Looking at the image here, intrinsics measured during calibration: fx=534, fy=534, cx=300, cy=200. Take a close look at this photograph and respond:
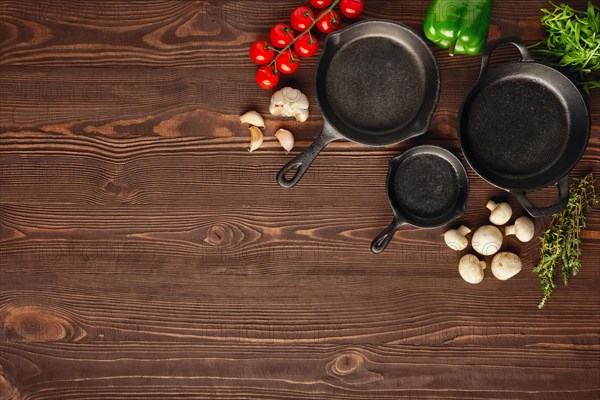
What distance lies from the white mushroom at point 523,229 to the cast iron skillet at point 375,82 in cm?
34

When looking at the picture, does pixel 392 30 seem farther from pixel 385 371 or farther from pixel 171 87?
pixel 385 371

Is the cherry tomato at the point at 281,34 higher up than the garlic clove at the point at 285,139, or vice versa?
the cherry tomato at the point at 281,34

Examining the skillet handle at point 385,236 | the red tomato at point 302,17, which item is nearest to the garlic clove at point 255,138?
the red tomato at point 302,17

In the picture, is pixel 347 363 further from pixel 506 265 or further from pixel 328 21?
pixel 328 21

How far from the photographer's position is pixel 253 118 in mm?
1269

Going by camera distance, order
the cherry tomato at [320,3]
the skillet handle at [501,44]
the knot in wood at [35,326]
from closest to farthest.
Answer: the skillet handle at [501,44] → the cherry tomato at [320,3] → the knot in wood at [35,326]

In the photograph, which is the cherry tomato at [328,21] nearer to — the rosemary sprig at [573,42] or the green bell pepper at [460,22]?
the green bell pepper at [460,22]

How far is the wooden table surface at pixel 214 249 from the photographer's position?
4.26 ft

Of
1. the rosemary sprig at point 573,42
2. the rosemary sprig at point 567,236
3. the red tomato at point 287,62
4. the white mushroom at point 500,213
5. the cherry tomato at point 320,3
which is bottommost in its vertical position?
the rosemary sprig at point 567,236

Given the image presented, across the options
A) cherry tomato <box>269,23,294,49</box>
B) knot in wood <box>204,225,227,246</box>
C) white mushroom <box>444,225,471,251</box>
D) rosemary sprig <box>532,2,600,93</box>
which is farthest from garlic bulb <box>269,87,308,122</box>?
rosemary sprig <box>532,2,600,93</box>

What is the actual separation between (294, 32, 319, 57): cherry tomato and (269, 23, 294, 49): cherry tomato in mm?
21

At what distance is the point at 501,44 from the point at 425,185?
13.7 inches

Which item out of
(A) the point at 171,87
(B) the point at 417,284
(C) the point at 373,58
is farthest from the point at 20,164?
(B) the point at 417,284

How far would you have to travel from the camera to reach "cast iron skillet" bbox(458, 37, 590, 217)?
4.01 ft
